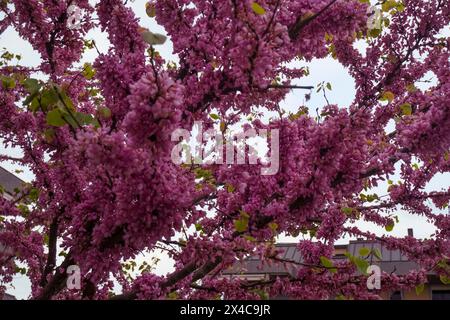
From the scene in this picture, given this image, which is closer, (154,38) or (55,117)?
(154,38)

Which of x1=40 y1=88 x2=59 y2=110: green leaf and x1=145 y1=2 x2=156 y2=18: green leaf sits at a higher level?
x1=145 y1=2 x2=156 y2=18: green leaf

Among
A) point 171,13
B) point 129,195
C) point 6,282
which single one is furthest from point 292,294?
point 6,282

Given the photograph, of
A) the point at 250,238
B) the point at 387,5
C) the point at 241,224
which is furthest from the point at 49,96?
the point at 387,5

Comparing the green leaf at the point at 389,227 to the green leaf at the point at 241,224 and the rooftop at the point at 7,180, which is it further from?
the rooftop at the point at 7,180

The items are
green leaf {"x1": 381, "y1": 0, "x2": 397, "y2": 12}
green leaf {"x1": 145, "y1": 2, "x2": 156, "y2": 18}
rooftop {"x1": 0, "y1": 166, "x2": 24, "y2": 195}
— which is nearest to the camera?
green leaf {"x1": 145, "y1": 2, "x2": 156, "y2": 18}

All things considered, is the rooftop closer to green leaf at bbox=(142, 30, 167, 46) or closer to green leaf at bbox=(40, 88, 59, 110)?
green leaf at bbox=(40, 88, 59, 110)

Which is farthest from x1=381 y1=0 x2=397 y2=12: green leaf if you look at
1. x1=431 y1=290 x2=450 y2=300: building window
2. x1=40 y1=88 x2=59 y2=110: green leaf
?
x1=431 y1=290 x2=450 y2=300: building window

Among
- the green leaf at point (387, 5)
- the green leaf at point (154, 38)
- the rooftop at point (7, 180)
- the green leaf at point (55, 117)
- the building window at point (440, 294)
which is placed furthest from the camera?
the rooftop at point (7, 180)

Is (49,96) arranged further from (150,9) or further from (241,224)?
(241,224)

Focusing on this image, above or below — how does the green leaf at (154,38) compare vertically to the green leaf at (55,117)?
above

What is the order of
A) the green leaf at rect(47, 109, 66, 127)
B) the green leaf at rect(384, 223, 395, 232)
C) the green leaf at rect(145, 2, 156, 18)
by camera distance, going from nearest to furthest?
the green leaf at rect(47, 109, 66, 127) → the green leaf at rect(145, 2, 156, 18) → the green leaf at rect(384, 223, 395, 232)

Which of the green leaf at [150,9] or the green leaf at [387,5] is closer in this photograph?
the green leaf at [150,9]

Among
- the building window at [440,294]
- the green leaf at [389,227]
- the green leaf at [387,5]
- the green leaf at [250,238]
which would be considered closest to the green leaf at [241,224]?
the green leaf at [250,238]

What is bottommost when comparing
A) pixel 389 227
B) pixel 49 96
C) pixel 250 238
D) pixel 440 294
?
pixel 440 294
